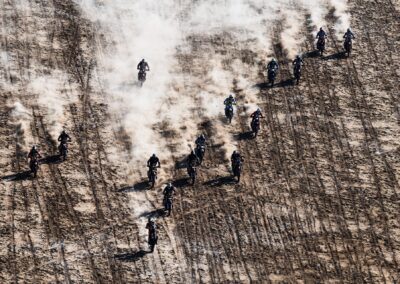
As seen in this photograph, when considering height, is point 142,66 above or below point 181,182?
above

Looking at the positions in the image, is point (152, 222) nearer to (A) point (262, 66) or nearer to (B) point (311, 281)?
(B) point (311, 281)

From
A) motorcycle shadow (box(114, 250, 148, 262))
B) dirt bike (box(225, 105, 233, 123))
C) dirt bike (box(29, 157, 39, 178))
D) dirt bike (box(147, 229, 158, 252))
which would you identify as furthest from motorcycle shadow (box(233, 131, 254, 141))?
dirt bike (box(29, 157, 39, 178))

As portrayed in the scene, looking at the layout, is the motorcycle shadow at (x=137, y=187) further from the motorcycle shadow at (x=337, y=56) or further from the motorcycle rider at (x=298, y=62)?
the motorcycle shadow at (x=337, y=56)

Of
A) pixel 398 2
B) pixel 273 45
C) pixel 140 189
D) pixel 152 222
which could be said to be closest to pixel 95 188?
pixel 140 189

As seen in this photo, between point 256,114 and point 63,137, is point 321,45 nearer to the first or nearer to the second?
point 256,114

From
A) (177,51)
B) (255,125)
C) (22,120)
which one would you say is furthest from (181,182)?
(177,51)

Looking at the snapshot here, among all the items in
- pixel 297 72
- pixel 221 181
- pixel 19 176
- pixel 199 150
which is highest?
pixel 297 72

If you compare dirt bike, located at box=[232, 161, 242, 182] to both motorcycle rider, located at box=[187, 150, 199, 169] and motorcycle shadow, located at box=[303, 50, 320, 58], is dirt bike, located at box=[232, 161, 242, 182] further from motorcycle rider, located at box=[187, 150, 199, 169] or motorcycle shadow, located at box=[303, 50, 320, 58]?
motorcycle shadow, located at box=[303, 50, 320, 58]
